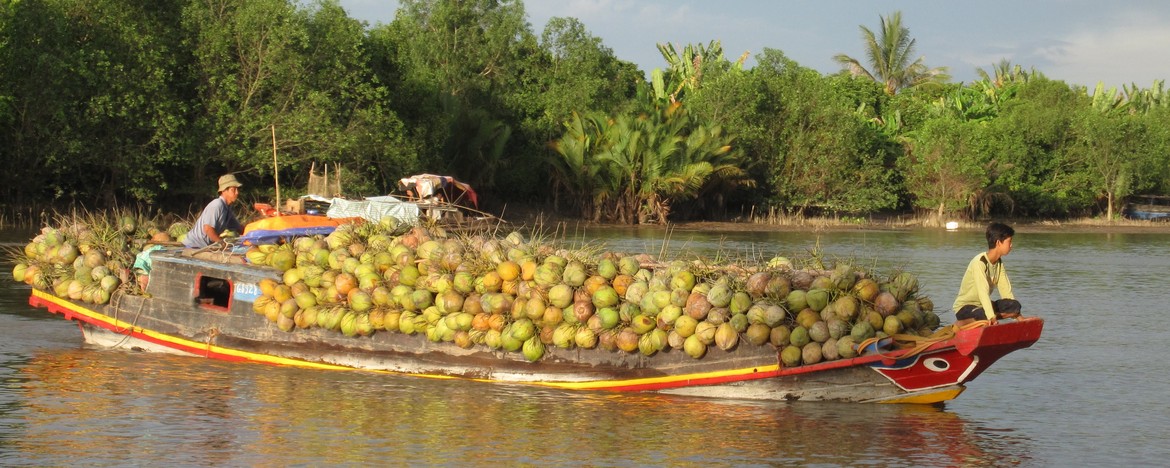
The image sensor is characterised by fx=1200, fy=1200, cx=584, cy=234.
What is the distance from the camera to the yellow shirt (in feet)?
28.6

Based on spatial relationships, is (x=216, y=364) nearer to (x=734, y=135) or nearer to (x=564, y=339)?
(x=564, y=339)

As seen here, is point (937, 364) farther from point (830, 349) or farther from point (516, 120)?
point (516, 120)

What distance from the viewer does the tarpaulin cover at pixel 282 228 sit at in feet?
36.9

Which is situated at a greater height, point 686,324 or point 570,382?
point 686,324

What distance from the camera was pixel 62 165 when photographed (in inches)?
1142

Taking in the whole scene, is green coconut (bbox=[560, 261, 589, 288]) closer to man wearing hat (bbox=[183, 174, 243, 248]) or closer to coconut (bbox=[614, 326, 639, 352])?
coconut (bbox=[614, 326, 639, 352])

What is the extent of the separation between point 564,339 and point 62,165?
2333 centimetres

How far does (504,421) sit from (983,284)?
364 cm

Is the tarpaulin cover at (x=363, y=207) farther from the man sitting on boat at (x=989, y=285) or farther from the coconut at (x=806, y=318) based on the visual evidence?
the man sitting on boat at (x=989, y=285)

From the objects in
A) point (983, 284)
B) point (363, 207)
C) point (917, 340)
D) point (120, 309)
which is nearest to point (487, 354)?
point (917, 340)

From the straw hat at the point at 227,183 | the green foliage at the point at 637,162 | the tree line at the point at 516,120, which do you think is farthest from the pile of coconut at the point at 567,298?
the green foliage at the point at 637,162

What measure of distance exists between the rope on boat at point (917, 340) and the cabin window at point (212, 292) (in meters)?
5.97

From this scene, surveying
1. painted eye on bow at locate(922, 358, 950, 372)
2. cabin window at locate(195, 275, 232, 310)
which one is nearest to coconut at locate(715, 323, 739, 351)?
painted eye on bow at locate(922, 358, 950, 372)

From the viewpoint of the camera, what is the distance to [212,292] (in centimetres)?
1213
